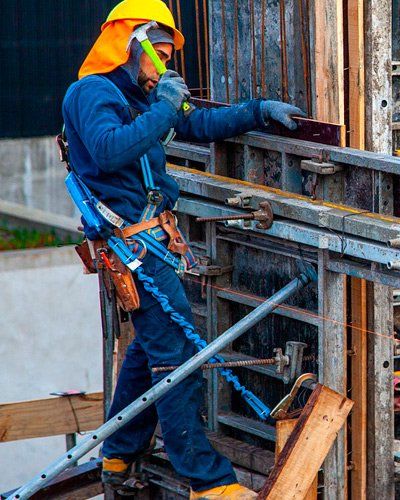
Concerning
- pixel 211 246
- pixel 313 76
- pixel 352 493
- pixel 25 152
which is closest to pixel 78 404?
pixel 211 246

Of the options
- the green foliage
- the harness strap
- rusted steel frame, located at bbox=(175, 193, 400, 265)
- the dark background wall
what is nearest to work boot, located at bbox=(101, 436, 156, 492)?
the harness strap

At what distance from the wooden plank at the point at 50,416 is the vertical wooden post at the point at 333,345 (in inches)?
83.6

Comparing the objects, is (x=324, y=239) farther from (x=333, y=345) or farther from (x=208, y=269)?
(x=208, y=269)

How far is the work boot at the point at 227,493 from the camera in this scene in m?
6.24

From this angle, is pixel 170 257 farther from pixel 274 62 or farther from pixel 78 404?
pixel 78 404

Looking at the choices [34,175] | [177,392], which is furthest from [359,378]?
[34,175]

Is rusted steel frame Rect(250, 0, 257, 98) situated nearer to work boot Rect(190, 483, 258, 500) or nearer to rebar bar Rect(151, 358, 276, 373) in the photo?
rebar bar Rect(151, 358, 276, 373)

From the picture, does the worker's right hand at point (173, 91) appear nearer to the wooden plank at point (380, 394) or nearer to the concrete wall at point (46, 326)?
the wooden plank at point (380, 394)

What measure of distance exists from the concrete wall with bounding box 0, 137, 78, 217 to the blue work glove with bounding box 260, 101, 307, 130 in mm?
6886

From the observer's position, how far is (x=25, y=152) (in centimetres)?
1356

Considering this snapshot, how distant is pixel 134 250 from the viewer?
6324 mm

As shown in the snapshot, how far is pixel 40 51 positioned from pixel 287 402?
22.6ft

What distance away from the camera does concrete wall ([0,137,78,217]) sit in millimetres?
13516

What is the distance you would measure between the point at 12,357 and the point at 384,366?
26.1ft
